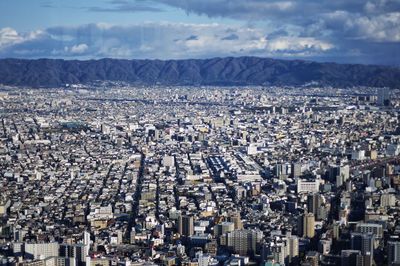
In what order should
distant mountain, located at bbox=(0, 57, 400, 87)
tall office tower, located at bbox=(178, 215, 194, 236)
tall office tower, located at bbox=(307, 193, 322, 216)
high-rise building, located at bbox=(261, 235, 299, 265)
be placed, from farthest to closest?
distant mountain, located at bbox=(0, 57, 400, 87)
tall office tower, located at bbox=(307, 193, 322, 216)
tall office tower, located at bbox=(178, 215, 194, 236)
high-rise building, located at bbox=(261, 235, 299, 265)

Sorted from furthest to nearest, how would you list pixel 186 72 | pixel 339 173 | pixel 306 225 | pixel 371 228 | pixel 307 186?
pixel 186 72, pixel 339 173, pixel 307 186, pixel 306 225, pixel 371 228

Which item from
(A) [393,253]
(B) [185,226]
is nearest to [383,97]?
(B) [185,226]

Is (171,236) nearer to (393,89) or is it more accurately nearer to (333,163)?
(333,163)

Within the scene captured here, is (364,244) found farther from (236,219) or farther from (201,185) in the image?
(201,185)

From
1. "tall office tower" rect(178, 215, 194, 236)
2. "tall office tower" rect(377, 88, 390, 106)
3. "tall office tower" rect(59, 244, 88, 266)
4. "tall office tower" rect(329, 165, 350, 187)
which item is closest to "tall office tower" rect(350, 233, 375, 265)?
"tall office tower" rect(178, 215, 194, 236)

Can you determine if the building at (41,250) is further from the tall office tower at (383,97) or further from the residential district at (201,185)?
the tall office tower at (383,97)

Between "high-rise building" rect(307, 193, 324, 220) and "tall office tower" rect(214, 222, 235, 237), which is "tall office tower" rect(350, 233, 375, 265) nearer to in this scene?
"high-rise building" rect(307, 193, 324, 220)

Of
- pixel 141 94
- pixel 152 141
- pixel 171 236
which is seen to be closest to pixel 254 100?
pixel 141 94
